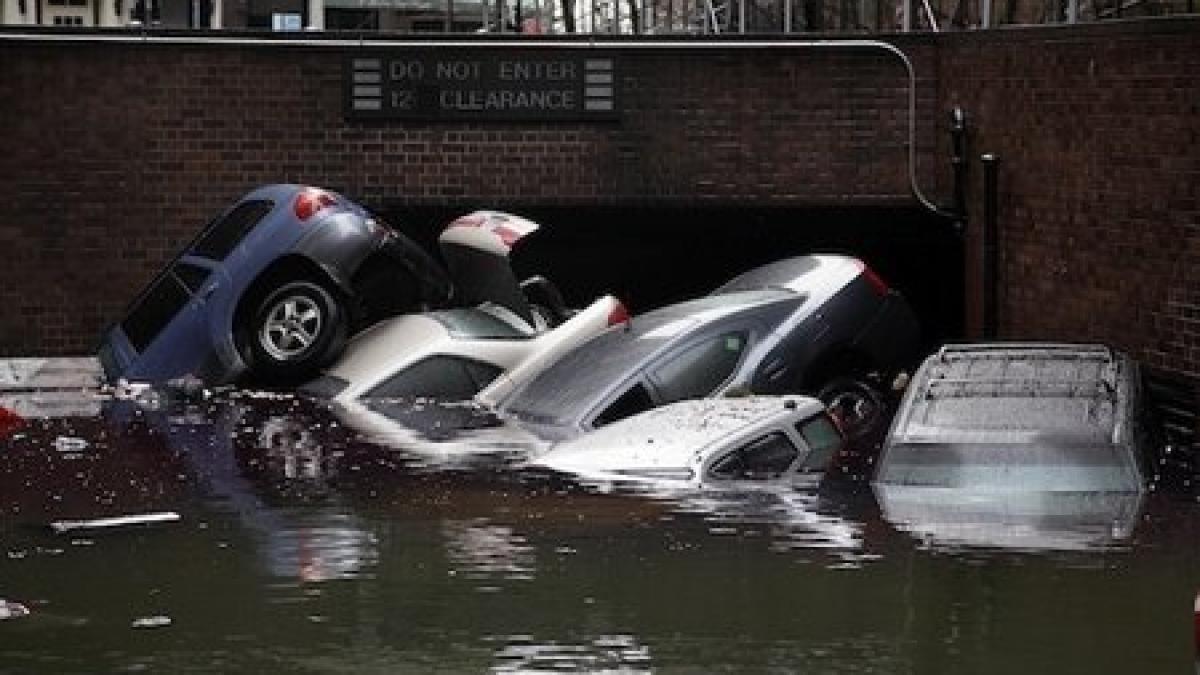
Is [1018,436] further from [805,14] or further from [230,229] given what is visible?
[805,14]

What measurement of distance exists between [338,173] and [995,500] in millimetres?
10275

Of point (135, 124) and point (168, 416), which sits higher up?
point (135, 124)

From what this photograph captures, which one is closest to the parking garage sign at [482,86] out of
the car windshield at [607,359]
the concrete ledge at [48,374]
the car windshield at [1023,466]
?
the concrete ledge at [48,374]

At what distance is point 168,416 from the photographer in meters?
17.3

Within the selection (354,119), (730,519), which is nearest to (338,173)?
(354,119)

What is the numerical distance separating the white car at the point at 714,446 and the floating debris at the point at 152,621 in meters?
3.95

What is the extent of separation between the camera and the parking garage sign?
21203mm

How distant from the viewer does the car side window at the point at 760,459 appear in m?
13.8

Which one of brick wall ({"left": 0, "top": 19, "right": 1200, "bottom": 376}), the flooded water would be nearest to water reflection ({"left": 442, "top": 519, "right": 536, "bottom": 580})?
the flooded water

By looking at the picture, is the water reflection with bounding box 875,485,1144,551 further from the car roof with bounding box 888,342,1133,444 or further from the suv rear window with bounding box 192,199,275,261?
the suv rear window with bounding box 192,199,275,261

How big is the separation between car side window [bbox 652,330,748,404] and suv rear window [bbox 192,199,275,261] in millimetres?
4440

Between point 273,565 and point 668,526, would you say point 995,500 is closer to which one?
point 668,526

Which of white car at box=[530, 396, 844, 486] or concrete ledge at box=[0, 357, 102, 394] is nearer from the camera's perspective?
white car at box=[530, 396, 844, 486]

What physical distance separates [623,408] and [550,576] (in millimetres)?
4605
